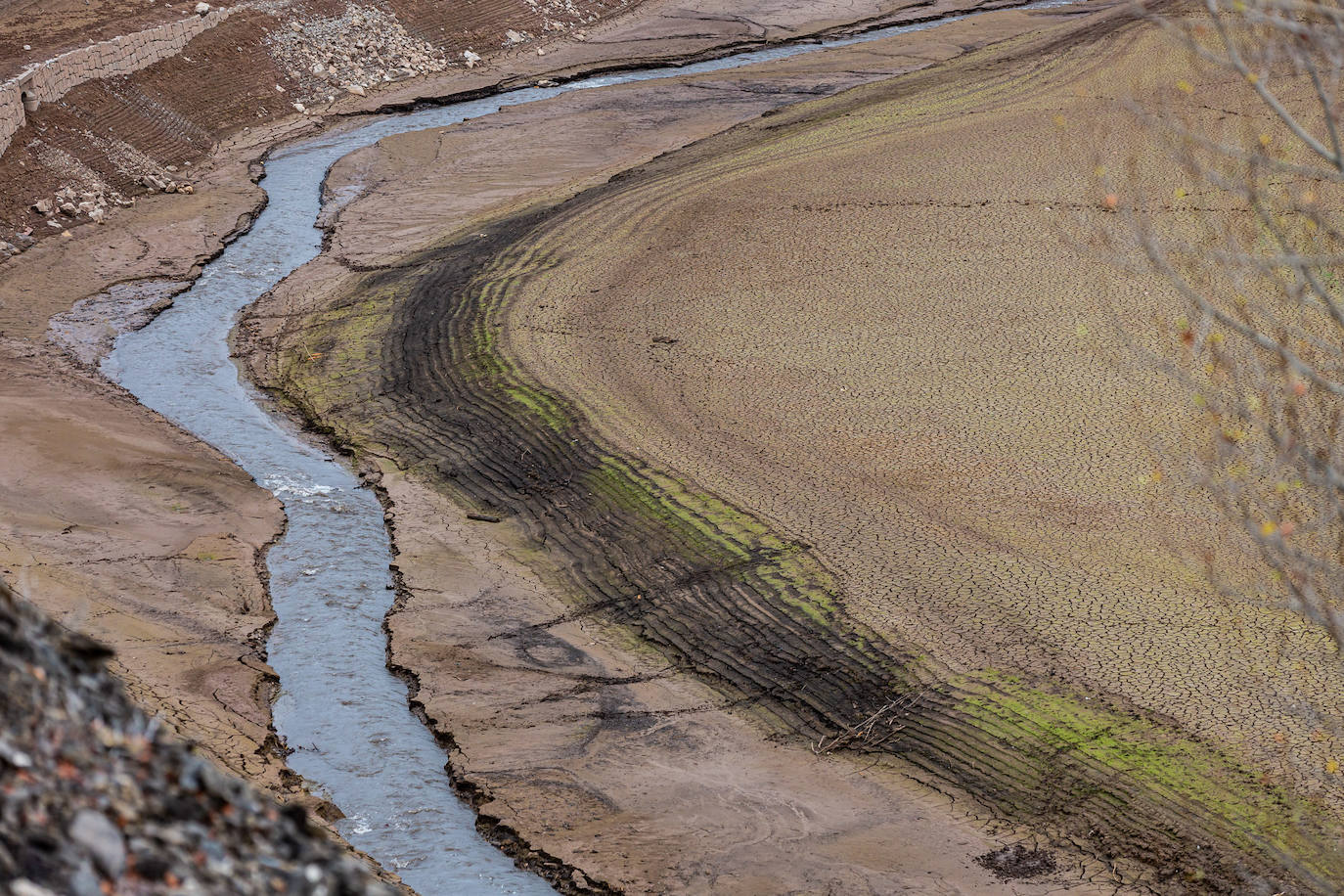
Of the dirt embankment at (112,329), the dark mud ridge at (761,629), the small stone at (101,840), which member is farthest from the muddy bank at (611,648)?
the small stone at (101,840)

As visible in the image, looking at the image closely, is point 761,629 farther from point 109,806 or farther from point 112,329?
point 112,329

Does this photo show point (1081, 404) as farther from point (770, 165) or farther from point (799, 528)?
point (770, 165)

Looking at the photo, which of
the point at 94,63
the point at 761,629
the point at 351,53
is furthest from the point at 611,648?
the point at 351,53

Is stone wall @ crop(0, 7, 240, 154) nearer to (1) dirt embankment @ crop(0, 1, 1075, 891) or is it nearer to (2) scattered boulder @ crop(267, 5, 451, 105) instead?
(1) dirt embankment @ crop(0, 1, 1075, 891)

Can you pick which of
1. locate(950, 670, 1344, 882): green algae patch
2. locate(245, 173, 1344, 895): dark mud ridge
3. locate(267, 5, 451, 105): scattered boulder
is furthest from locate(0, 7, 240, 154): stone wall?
locate(950, 670, 1344, 882): green algae patch

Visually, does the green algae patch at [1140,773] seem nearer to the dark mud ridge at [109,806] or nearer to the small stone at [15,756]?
the dark mud ridge at [109,806]

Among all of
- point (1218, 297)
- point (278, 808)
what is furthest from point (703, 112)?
point (278, 808)
